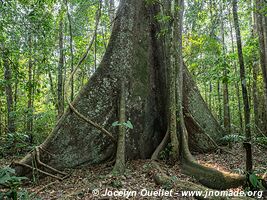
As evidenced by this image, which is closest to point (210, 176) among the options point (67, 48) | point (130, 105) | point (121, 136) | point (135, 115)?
point (121, 136)

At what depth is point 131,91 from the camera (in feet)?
20.9

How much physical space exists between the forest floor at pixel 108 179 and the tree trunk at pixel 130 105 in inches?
15.7

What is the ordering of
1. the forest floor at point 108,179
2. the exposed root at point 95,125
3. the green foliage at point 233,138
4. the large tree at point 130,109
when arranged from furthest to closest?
the green foliage at point 233,138 < the large tree at point 130,109 < the exposed root at point 95,125 < the forest floor at point 108,179

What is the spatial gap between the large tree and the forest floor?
31 cm

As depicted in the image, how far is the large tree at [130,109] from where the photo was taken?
5.61 metres

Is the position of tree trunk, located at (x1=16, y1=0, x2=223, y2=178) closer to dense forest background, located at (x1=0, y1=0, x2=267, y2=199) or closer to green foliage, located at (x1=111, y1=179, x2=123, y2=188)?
dense forest background, located at (x1=0, y1=0, x2=267, y2=199)

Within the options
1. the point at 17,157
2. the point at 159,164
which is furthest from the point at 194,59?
the point at 17,157

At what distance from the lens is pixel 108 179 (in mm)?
4641

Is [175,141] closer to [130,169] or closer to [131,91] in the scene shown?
[130,169]

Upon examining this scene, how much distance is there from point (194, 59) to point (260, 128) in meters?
5.65

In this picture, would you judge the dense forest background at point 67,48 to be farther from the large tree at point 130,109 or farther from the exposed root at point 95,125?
the exposed root at point 95,125

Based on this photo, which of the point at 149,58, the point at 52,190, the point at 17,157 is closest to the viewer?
the point at 52,190

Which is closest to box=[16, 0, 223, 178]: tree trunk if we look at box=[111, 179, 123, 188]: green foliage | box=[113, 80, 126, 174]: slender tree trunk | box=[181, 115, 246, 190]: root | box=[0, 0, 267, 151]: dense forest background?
box=[113, 80, 126, 174]: slender tree trunk

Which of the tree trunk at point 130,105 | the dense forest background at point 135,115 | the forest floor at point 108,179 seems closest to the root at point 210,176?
the dense forest background at point 135,115
